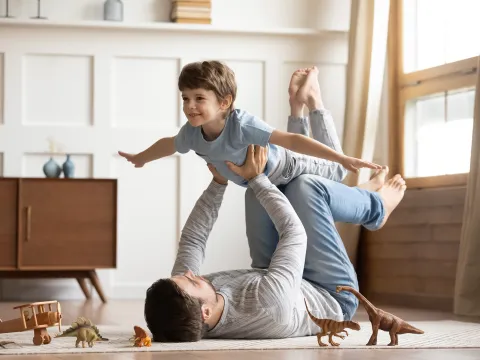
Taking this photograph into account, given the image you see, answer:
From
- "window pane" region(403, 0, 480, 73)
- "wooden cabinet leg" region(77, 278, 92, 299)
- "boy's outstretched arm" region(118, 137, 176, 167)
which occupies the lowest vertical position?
"wooden cabinet leg" region(77, 278, 92, 299)

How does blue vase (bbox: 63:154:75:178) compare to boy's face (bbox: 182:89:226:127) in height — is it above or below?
below

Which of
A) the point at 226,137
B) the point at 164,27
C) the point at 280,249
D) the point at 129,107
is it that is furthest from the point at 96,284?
the point at 280,249

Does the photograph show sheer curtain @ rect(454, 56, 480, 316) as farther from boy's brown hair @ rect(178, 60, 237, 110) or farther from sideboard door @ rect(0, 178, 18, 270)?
sideboard door @ rect(0, 178, 18, 270)

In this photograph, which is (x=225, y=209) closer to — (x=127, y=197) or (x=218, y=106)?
(x=127, y=197)

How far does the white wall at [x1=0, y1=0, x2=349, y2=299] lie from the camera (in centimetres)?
517

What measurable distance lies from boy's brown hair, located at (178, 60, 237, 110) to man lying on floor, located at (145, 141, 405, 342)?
233 millimetres

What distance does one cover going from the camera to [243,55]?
538 cm

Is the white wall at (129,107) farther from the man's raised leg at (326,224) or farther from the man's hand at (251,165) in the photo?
the man's hand at (251,165)

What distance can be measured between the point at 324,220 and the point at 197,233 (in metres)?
0.42

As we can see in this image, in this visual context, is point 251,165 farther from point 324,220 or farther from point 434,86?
point 434,86

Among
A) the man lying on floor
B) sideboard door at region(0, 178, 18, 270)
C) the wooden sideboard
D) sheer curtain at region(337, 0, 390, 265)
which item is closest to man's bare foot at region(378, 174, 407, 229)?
the man lying on floor

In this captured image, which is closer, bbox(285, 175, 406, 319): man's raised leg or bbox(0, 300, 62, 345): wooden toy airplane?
bbox(0, 300, 62, 345): wooden toy airplane

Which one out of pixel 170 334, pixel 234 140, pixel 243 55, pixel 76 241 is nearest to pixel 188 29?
pixel 243 55

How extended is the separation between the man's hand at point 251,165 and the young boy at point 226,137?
0.05 feet
